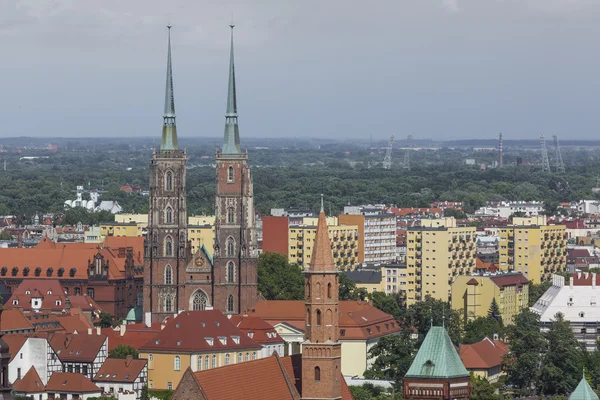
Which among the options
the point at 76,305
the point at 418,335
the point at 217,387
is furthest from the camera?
the point at 76,305

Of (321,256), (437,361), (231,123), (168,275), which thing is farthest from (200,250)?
(437,361)

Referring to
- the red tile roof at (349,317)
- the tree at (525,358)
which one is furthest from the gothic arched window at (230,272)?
the tree at (525,358)

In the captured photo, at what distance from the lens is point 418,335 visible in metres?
128

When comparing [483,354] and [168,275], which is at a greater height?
[168,275]

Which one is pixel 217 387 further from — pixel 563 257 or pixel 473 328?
pixel 563 257

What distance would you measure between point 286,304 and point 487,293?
993 inches

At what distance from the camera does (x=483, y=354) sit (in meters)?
118

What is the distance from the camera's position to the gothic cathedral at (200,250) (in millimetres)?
134000

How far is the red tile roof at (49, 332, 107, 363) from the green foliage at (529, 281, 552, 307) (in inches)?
1900

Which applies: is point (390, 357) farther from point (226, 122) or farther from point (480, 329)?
point (226, 122)

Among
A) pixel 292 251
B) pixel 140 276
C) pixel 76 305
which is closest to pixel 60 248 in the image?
pixel 140 276

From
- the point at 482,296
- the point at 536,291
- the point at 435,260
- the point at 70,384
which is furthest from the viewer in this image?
the point at 435,260

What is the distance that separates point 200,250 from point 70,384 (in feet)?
98.8

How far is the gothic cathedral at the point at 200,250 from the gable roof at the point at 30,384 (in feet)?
82.3
